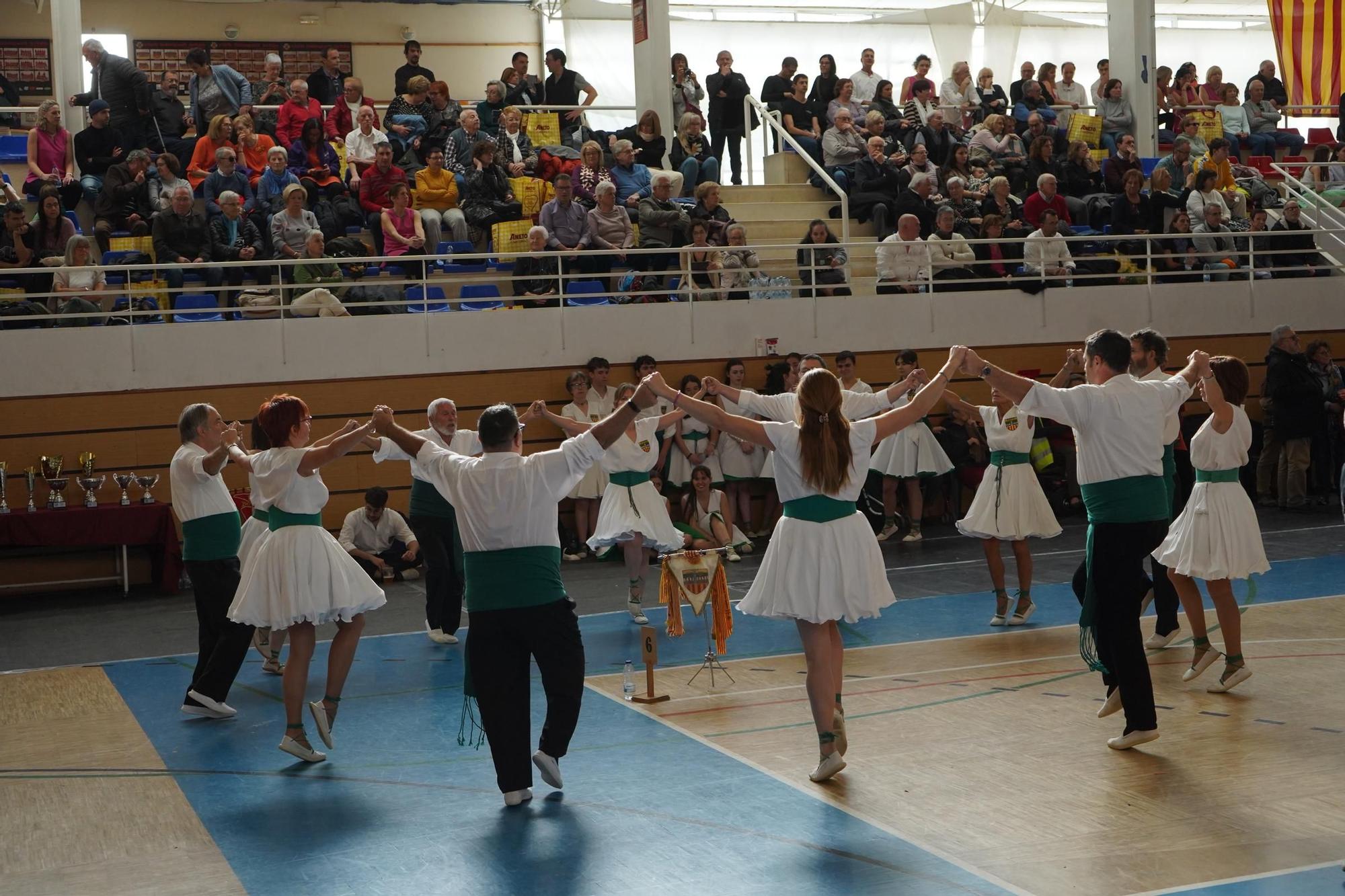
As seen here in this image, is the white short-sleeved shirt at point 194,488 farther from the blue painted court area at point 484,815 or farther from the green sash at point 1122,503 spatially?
the green sash at point 1122,503

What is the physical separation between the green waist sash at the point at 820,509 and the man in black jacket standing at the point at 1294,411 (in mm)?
11028

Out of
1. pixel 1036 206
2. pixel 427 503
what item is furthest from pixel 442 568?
pixel 1036 206

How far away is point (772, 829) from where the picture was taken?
575 cm

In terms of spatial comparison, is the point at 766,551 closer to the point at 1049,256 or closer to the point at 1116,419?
the point at 1116,419

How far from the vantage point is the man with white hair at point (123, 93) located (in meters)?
15.5

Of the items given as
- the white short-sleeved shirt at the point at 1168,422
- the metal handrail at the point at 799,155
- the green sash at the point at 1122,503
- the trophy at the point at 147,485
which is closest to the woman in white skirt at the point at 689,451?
the metal handrail at the point at 799,155

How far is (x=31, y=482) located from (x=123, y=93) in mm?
5077

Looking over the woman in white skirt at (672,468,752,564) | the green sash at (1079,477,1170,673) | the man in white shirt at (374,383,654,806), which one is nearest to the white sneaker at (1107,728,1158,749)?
the green sash at (1079,477,1170,673)

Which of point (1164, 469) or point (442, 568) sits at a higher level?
point (1164, 469)

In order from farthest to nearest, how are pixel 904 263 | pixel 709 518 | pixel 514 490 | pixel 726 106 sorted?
pixel 726 106 < pixel 904 263 < pixel 709 518 < pixel 514 490

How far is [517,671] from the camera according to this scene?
20.3 ft

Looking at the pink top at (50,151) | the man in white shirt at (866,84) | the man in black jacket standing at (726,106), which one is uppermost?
the man in white shirt at (866,84)

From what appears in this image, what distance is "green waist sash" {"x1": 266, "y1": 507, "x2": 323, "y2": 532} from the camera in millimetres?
7211

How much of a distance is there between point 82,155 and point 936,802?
506 inches
